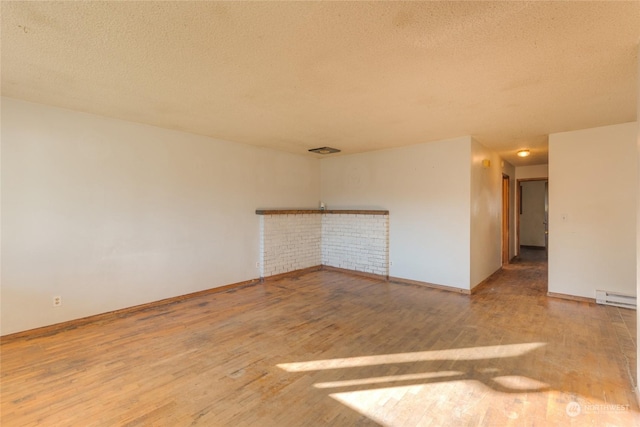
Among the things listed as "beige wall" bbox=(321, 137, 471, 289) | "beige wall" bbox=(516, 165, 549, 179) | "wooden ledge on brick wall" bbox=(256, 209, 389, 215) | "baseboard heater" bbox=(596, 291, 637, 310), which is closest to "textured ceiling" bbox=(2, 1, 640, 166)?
"beige wall" bbox=(321, 137, 471, 289)

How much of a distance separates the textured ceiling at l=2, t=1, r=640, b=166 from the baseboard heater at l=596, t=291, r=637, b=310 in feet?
7.37

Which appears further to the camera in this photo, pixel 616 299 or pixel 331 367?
pixel 616 299

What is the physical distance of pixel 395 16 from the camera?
1705mm

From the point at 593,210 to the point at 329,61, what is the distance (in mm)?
4261

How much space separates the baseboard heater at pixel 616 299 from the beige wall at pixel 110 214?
16.9ft

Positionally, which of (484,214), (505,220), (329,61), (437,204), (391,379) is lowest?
(391,379)

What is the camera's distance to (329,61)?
2.23 meters

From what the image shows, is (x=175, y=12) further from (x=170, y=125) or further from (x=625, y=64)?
(x=625, y=64)

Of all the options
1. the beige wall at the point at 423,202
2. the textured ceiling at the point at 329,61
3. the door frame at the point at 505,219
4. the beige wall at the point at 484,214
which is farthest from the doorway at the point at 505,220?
the textured ceiling at the point at 329,61

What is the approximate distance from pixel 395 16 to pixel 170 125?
334cm

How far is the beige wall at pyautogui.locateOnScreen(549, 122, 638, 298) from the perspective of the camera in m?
3.88

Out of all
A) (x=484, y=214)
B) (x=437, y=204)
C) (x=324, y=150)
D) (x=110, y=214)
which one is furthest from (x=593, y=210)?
(x=110, y=214)

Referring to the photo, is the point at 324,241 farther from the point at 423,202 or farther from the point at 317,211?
the point at 423,202

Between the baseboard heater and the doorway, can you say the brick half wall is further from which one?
the doorway
